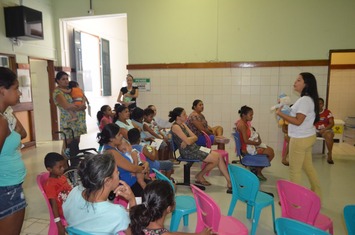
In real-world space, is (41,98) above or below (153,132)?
above

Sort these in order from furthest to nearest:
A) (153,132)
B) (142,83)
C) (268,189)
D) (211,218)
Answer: (142,83) → (153,132) → (268,189) → (211,218)

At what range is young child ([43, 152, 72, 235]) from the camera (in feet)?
6.54

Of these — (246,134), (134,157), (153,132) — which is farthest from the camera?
(153,132)

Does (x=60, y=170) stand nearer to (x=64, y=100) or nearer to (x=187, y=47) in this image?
(x=64, y=100)

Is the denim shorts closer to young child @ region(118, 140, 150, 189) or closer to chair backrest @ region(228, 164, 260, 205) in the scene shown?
young child @ region(118, 140, 150, 189)

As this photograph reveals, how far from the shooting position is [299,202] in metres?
1.88

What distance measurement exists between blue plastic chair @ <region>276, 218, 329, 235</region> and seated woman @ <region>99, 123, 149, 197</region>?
1.36m

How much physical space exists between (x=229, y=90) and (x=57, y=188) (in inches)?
173

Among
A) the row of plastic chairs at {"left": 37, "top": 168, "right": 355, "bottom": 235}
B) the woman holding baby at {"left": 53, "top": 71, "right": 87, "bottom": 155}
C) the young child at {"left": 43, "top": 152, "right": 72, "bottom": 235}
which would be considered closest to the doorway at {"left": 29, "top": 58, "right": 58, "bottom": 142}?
the woman holding baby at {"left": 53, "top": 71, "right": 87, "bottom": 155}

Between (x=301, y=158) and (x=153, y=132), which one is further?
(x=153, y=132)

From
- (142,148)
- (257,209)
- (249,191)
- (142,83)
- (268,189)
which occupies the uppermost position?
(142,83)

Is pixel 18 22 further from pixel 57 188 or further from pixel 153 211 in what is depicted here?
pixel 153 211

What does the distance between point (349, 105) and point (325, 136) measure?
3.39 m

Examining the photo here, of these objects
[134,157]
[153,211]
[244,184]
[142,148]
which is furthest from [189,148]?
[153,211]
